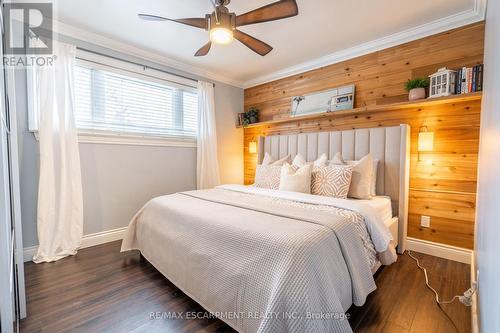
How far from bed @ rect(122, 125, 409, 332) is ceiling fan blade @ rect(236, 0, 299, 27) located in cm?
148

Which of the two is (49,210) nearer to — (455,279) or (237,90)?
(237,90)

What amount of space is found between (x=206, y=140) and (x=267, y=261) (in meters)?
2.76

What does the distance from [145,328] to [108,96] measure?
2600mm

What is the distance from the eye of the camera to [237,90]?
172 inches

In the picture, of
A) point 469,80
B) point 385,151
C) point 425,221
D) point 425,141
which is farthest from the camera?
point 385,151

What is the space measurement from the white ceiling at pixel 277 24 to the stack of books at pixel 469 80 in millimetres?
604

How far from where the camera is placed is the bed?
1.12 meters

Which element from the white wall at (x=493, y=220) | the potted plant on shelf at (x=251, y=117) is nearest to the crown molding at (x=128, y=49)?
the potted plant on shelf at (x=251, y=117)

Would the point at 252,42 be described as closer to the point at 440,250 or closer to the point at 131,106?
the point at 131,106

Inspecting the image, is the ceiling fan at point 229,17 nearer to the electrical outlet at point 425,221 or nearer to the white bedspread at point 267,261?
the white bedspread at point 267,261

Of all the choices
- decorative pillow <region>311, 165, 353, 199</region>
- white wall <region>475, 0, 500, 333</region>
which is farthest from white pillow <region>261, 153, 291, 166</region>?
white wall <region>475, 0, 500, 333</region>

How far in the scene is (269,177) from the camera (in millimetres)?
3053

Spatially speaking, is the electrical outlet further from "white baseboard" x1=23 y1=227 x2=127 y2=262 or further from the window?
"white baseboard" x1=23 y1=227 x2=127 y2=262

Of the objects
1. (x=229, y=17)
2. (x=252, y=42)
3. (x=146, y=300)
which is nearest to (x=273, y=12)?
(x=229, y=17)
